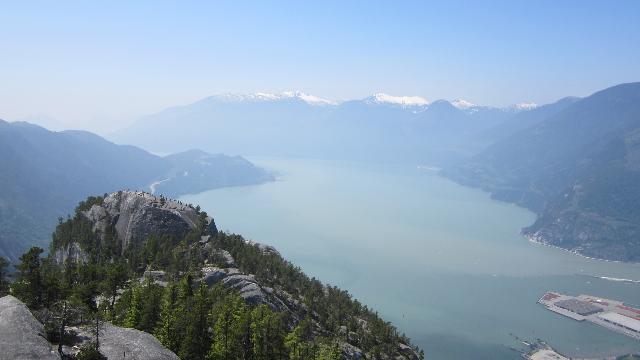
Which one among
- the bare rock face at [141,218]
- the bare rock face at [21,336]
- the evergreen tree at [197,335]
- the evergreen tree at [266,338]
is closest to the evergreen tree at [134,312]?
the evergreen tree at [197,335]

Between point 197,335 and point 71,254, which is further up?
point 197,335

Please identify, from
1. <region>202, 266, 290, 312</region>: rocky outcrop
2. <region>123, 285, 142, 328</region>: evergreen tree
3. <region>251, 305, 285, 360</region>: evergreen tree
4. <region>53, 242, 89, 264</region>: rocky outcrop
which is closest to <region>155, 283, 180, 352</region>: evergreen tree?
→ <region>123, 285, 142, 328</region>: evergreen tree

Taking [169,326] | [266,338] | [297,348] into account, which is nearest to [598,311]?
[297,348]

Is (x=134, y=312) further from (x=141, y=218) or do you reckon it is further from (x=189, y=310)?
(x=141, y=218)

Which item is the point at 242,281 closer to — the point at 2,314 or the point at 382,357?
the point at 382,357

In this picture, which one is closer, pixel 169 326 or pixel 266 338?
pixel 169 326

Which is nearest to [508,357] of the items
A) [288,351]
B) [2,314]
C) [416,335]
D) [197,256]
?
[416,335]
